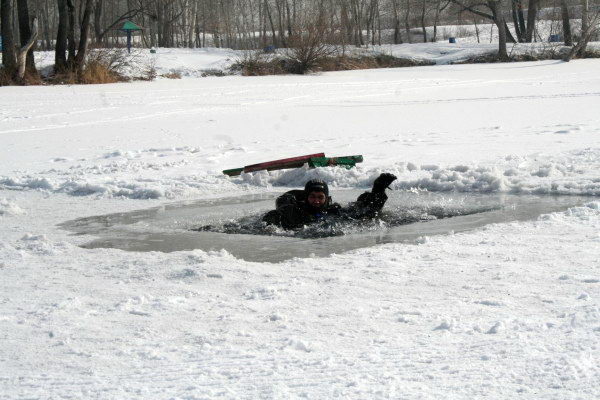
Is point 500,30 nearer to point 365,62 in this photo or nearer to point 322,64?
point 365,62

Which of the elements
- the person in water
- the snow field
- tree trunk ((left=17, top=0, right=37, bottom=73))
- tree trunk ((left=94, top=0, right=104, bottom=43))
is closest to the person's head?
the person in water

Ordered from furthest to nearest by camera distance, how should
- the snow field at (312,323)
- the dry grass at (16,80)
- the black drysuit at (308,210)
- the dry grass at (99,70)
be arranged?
the dry grass at (99,70)
the dry grass at (16,80)
the black drysuit at (308,210)
the snow field at (312,323)

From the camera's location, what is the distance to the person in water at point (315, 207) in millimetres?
7523

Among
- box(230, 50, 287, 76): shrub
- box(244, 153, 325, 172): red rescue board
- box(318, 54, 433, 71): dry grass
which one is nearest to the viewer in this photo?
box(244, 153, 325, 172): red rescue board

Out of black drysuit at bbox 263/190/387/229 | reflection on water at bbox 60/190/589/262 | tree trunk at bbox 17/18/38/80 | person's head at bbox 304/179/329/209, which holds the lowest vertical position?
reflection on water at bbox 60/190/589/262

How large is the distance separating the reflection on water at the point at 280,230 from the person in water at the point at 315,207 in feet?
0.46

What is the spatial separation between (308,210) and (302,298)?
2.84 m

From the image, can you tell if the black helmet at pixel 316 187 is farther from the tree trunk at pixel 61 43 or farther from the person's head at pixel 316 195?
the tree trunk at pixel 61 43

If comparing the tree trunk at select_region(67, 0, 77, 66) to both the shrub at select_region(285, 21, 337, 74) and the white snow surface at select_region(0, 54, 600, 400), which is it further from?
the white snow surface at select_region(0, 54, 600, 400)

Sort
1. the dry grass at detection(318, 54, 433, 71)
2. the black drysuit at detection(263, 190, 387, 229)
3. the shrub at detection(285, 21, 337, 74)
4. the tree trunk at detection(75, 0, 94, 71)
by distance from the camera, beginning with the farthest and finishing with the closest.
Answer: the dry grass at detection(318, 54, 433, 71) → the shrub at detection(285, 21, 337, 74) → the tree trunk at detection(75, 0, 94, 71) → the black drysuit at detection(263, 190, 387, 229)

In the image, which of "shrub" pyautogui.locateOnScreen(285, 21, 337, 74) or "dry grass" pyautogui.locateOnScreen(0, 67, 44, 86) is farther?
"shrub" pyautogui.locateOnScreen(285, 21, 337, 74)

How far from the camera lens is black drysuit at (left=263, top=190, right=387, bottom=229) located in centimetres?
752

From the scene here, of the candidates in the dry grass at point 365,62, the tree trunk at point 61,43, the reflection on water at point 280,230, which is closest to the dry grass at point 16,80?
the tree trunk at point 61,43

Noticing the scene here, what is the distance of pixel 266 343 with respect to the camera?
418 centimetres
